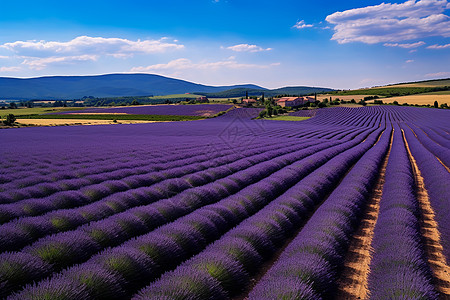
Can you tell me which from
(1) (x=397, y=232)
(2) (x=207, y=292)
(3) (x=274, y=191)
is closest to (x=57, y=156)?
(3) (x=274, y=191)

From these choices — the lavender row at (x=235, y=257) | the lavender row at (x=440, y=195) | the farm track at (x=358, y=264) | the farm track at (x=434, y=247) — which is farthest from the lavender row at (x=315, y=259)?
the lavender row at (x=440, y=195)

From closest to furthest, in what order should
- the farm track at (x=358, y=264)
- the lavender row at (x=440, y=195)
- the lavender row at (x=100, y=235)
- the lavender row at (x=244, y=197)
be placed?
the lavender row at (x=100, y=235) < the farm track at (x=358, y=264) < the lavender row at (x=244, y=197) < the lavender row at (x=440, y=195)

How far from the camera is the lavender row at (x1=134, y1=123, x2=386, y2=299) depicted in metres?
3.08

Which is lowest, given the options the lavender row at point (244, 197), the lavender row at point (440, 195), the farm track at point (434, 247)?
the farm track at point (434, 247)

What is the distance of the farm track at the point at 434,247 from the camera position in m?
4.07

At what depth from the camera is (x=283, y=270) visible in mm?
3535

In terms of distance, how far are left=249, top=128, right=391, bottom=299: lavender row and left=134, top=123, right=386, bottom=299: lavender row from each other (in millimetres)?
356

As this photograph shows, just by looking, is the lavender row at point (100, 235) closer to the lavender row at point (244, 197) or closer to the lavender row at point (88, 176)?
the lavender row at point (244, 197)

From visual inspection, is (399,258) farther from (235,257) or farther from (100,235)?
(100,235)

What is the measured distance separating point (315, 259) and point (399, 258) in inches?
43.9

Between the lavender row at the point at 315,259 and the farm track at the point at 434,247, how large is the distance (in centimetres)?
117

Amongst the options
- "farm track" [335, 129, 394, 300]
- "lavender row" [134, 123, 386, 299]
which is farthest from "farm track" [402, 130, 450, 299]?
"lavender row" [134, 123, 386, 299]

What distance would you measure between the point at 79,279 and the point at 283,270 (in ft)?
6.97

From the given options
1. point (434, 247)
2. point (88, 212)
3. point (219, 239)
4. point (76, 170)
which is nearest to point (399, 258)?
point (434, 247)
